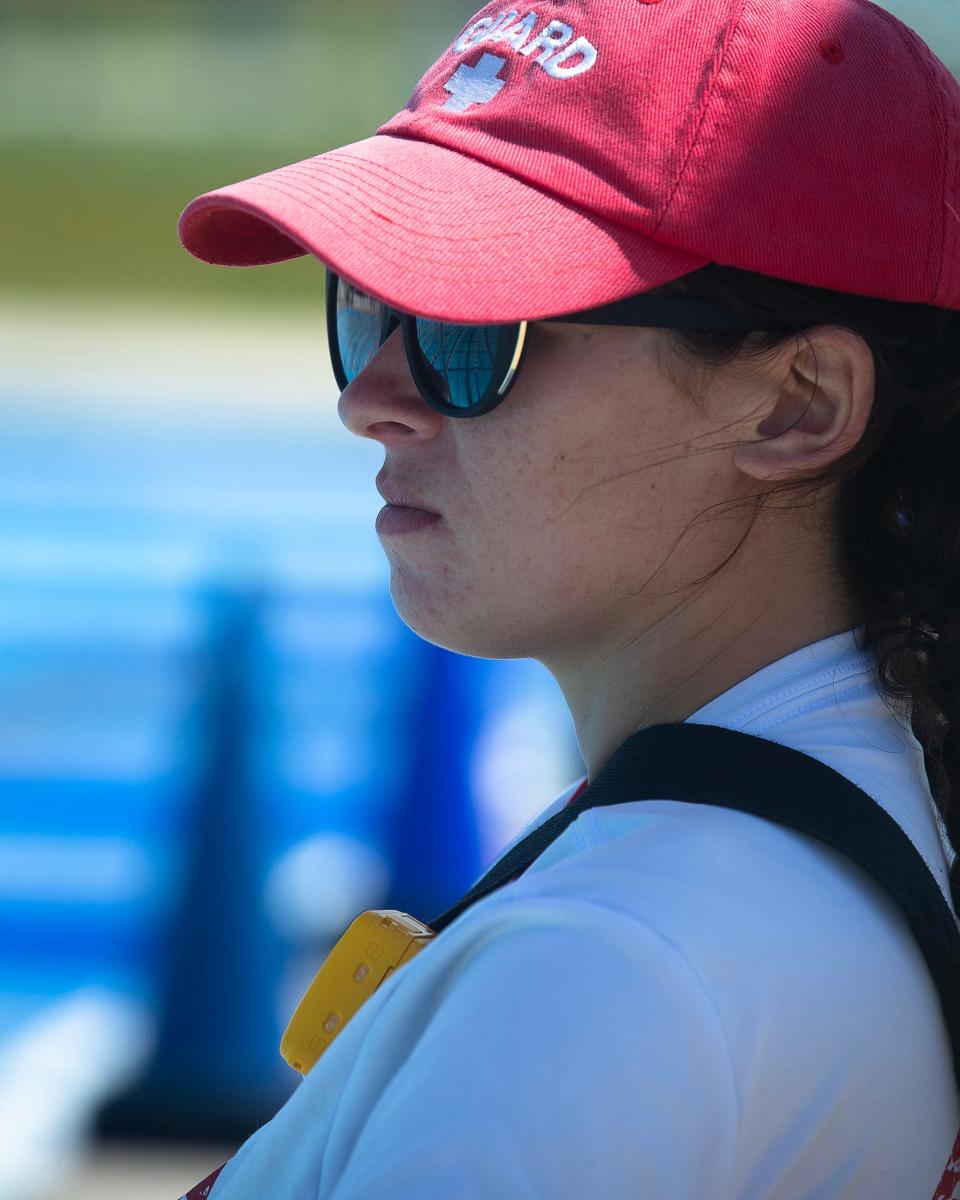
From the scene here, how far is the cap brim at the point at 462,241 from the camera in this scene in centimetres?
89

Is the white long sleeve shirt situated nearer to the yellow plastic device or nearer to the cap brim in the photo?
the yellow plastic device

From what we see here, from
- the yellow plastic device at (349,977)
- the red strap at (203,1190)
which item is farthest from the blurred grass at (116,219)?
the red strap at (203,1190)

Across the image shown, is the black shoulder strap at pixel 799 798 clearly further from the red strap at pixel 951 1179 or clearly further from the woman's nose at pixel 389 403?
the woman's nose at pixel 389 403

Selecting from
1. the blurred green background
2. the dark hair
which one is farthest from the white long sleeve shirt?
the blurred green background

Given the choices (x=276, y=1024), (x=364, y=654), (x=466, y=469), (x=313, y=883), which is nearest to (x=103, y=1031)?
(x=276, y=1024)

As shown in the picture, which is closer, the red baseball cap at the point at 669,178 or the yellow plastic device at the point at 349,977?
the red baseball cap at the point at 669,178

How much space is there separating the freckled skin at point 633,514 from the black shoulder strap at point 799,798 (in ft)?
0.44

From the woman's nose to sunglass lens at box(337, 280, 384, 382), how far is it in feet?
0.09

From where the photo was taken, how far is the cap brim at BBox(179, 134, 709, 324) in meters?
0.89

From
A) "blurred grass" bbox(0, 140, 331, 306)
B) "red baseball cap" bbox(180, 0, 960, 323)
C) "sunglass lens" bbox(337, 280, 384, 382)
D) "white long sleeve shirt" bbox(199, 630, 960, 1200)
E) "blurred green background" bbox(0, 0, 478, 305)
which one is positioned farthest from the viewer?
"blurred grass" bbox(0, 140, 331, 306)

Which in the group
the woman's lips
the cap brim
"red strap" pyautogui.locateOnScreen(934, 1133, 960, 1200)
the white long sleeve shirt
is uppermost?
the cap brim

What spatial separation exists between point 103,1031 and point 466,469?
Answer: 2344 mm

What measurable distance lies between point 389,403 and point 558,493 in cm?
20

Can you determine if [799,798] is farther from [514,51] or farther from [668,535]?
[514,51]
